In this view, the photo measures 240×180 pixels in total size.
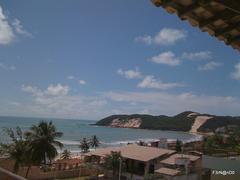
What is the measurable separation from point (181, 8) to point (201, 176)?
105 feet

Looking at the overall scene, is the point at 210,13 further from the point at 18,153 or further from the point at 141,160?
the point at 141,160

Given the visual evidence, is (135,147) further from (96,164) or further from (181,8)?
(181,8)

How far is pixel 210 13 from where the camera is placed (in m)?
3.34

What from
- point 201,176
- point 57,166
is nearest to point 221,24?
point 201,176

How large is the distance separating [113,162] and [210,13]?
123 ft

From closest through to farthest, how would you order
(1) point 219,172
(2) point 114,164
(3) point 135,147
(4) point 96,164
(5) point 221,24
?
1. (5) point 221,24
2. (1) point 219,172
3. (2) point 114,164
4. (4) point 96,164
5. (3) point 135,147

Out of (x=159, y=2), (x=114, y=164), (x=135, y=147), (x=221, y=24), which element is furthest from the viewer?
(x=135, y=147)

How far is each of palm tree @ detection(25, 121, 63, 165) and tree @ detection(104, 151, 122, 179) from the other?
6.54 m

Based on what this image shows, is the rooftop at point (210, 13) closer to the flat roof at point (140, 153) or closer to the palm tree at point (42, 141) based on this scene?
the flat roof at point (140, 153)

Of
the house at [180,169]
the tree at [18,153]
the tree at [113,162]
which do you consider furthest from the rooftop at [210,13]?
the tree at [113,162]

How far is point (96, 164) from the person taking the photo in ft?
140

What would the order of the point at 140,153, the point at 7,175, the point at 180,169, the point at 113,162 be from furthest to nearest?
the point at 140,153 → the point at 113,162 → the point at 180,169 → the point at 7,175

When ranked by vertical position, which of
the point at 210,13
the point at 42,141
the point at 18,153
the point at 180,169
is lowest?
the point at 180,169

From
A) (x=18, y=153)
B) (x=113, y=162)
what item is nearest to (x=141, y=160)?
(x=113, y=162)
